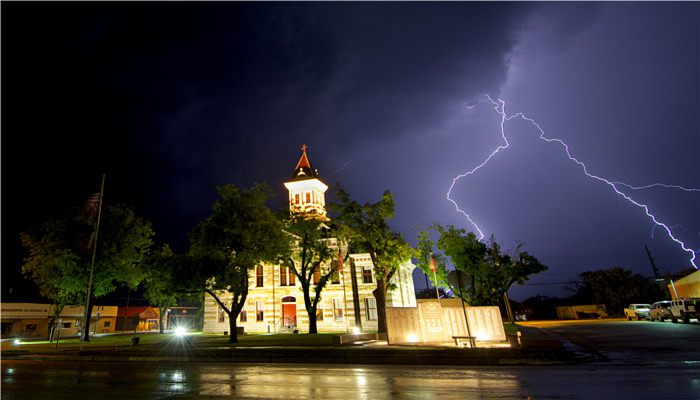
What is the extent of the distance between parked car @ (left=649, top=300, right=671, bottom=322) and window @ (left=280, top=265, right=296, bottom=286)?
36636 mm

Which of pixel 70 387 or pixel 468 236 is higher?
pixel 468 236

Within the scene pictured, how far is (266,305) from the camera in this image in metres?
Answer: 42.7

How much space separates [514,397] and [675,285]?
189 ft

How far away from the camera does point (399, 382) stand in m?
9.55

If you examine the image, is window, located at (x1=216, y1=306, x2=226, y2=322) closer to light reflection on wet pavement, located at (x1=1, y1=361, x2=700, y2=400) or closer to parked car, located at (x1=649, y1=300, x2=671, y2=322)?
light reflection on wet pavement, located at (x1=1, y1=361, x2=700, y2=400)

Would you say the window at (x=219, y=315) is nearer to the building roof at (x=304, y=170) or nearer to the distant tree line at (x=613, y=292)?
the building roof at (x=304, y=170)

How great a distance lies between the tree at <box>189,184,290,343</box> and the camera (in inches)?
986

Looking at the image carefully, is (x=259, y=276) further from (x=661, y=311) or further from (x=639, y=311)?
(x=639, y=311)

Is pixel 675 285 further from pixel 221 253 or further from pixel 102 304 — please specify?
pixel 102 304

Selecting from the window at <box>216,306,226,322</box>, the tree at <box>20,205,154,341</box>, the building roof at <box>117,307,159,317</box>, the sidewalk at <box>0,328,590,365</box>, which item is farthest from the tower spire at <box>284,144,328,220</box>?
the building roof at <box>117,307,159,317</box>

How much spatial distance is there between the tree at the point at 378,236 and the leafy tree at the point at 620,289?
4867cm

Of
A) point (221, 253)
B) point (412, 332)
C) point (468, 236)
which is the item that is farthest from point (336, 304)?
point (412, 332)

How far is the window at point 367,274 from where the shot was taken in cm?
4272

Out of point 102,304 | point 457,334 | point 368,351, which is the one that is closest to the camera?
point 368,351
